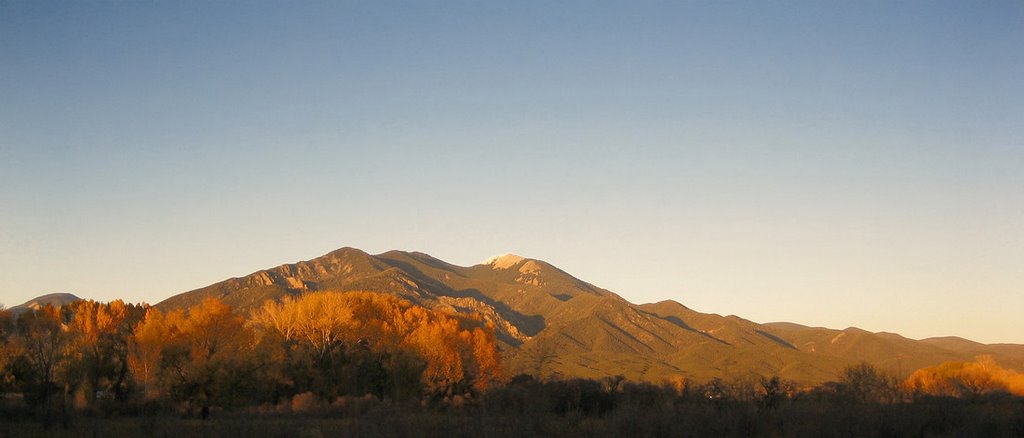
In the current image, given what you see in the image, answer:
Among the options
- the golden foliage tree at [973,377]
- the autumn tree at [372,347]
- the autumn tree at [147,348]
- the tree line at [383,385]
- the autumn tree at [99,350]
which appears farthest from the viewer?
the golden foliage tree at [973,377]

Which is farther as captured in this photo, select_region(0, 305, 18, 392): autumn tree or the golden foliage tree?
the golden foliage tree

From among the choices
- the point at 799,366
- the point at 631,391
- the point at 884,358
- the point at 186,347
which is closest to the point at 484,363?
the point at 186,347

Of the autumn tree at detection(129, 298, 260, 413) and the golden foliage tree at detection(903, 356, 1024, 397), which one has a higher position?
the autumn tree at detection(129, 298, 260, 413)

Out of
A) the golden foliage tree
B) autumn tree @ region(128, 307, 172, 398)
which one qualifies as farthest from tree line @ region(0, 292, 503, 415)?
the golden foliage tree

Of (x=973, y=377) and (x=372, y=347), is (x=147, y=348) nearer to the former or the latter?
(x=372, y=347)

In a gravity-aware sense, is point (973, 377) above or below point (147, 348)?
below

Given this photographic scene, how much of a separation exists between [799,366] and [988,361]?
7497 cm

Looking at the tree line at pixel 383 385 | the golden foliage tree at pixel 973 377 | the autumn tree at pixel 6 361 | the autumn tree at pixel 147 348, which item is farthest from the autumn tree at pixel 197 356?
the golden foliage tree at pixel 973 377

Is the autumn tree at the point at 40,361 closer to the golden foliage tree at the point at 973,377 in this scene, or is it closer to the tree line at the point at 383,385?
the tree line at the point at 383,385

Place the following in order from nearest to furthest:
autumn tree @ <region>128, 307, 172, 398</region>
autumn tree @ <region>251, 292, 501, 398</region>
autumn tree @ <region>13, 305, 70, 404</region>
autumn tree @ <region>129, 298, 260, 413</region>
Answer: autumn tree @ <region>129, 298, 260, 413</region> < autumn tree @ <region>13, 305, 70, 404</region> < autumn tree @ <region>128, 307, 172, 398</region> < autumn tree @ <region>251, 292, 501, 398</region>

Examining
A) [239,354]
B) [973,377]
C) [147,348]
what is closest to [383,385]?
[239,354]

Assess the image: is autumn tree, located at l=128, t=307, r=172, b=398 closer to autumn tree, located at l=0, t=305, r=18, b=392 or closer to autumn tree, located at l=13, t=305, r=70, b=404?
autumn tree, located at l=13, t=305, r=70, b=404

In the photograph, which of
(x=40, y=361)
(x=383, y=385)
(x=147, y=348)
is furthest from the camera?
(x=383, y=385)

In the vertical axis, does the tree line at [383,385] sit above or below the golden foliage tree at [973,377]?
above
